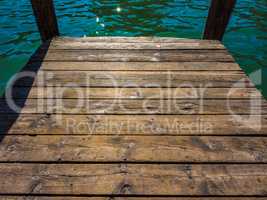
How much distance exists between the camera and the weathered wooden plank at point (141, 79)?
257cm

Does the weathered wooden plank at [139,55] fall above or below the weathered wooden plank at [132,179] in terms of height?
above

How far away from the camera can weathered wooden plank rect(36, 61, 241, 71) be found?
9.39ft

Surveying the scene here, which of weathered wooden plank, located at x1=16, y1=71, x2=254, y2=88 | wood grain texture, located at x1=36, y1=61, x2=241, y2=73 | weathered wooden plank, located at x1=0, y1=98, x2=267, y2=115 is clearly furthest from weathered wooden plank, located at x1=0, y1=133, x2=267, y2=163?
wood grain texture, located at x1=36, y1=61, x2=241, y2=73

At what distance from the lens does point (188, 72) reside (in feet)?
9.17

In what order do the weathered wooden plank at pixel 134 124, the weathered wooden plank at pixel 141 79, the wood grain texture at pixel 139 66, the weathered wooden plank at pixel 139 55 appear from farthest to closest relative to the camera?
the weathered wooden plank at pixel 139 55 < the wood grain texture at pixel 139 66 < the weathered wooden plank at pixel 141 79 < the weathered wooden plank at pixel 134 124

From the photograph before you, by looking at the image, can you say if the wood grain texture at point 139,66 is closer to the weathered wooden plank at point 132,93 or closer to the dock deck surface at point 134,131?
the dock deck surface at point 134,131

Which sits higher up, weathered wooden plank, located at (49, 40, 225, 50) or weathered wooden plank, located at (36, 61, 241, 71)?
weathered wooden plank, located at (49, 40, 225, 50)

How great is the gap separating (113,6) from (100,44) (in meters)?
5.11

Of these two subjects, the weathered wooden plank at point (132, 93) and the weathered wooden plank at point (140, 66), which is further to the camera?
the weathered wooden plank at point (140, 66)

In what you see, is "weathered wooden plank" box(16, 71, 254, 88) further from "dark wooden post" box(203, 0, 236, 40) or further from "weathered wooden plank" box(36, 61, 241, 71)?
"dark wooden post" box(203, 0, 236, 40)

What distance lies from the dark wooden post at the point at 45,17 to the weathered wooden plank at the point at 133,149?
83.9 inches

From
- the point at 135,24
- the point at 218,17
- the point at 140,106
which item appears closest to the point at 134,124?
the point at 140,106

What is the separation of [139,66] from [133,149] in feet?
4.37

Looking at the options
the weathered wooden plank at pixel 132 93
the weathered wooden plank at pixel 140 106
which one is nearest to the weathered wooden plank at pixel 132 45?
the weathered wooden plank at pixel 132 93
